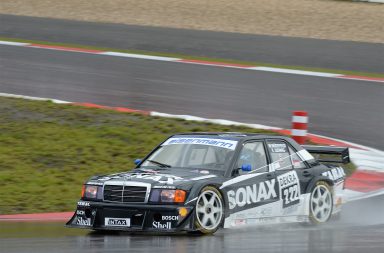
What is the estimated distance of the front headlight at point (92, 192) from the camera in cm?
1041

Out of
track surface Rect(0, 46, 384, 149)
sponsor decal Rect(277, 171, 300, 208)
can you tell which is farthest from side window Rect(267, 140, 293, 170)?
track surface Rect(0, 46, 384, 149)

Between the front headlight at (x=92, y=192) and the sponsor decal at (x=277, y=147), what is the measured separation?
226cm

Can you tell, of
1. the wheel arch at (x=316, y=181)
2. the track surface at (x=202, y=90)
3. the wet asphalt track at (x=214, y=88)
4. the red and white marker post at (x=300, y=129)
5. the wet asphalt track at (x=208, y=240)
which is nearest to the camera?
the wet asphalt track at (x=208, y=240)

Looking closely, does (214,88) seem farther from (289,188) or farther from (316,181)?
(289,188)

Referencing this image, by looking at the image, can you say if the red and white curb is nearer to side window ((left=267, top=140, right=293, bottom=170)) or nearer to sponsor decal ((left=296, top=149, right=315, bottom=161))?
sponsor decal ((left=296, top=149, right=315, bottom=161))

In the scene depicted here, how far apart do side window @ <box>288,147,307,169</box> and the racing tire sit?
0.97 ft

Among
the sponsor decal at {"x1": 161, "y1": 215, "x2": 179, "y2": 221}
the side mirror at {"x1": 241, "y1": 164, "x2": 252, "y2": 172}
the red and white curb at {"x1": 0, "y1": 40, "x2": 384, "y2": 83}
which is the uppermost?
the red and white curb at {"x1": 0, "y1": 40, "x2": 384, "y2": 83}

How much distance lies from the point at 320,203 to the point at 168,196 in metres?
2.53

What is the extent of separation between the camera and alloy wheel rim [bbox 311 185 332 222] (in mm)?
11695

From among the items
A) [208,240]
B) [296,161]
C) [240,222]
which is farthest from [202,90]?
[208,240]

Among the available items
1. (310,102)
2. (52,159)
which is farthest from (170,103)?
(52,159)

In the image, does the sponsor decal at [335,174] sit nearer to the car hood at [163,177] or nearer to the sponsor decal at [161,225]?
the car hood at [163,177]

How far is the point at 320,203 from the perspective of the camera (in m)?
11.8

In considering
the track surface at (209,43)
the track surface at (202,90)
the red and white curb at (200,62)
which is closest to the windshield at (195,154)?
the track surface at (202,90)
